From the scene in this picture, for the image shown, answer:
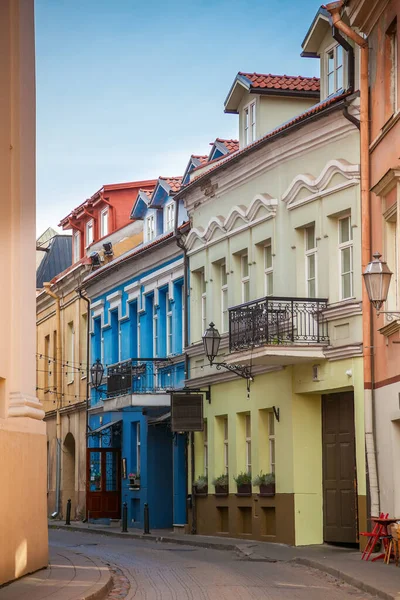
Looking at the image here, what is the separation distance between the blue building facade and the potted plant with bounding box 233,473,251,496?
13.0ft

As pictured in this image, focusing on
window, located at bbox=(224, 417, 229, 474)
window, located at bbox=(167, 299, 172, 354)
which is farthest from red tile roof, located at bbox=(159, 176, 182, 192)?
window, located at bbox=(224, 417, 229, 474)

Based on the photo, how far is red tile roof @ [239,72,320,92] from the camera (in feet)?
93.4

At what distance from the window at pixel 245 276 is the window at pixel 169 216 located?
23.5 feet

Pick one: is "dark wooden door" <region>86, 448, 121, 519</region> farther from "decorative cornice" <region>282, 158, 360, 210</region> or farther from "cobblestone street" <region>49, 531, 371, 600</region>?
"decorative cornice" <region>282, 158, 360, 210</region>

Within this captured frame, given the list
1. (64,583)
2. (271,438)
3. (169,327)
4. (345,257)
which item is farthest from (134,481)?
(64,583)

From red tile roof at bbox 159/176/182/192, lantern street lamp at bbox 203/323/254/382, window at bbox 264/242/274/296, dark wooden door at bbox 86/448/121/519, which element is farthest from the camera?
dark wooden door at bbox 86/448/121/519

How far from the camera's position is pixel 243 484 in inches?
1100

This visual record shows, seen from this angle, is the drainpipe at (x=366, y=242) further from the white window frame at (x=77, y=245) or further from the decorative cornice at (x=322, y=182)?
the white window frame at (x=77, y=245)

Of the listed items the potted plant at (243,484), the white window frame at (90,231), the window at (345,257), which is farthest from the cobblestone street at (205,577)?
the white window frame at (90,231)

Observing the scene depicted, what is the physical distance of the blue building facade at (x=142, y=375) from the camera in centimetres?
3359

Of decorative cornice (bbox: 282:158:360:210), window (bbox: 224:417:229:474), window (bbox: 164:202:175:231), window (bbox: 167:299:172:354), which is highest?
window (bbox: 164:202:175:231)

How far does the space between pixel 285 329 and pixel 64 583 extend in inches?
394

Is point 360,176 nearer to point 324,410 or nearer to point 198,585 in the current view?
point 324,410

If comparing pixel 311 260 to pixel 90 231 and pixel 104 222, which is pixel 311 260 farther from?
pixel 90 231
